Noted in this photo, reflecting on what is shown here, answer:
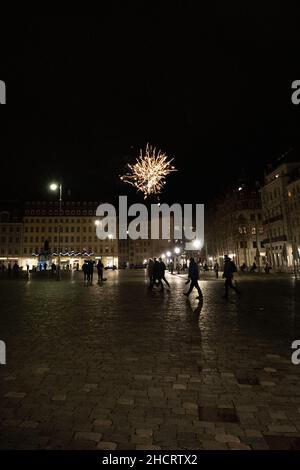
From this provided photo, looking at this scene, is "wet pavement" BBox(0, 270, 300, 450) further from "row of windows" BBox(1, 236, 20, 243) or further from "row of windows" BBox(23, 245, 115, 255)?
"row of windows" BBox(23, 245, 115, 255)

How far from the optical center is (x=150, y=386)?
521cm

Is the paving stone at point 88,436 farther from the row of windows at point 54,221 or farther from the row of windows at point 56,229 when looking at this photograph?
the row of windows at point 56,229

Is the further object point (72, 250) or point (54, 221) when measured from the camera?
point (54, 221)

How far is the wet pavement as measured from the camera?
3.76 m

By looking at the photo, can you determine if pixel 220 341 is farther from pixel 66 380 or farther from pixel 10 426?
pixel 10 426

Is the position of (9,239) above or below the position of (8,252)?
above

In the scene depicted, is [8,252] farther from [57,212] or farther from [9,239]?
[57,212]

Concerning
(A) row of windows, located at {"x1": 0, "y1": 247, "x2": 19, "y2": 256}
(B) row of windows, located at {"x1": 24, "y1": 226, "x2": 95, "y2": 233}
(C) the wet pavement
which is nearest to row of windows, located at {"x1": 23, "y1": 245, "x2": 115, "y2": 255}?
(A) row of windows, located at {"x1": 0, "y1": 247, "x2": 19, "y2": 256}

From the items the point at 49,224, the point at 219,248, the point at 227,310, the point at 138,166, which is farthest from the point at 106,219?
the point at 227,310

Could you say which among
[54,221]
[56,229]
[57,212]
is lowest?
[56,229]

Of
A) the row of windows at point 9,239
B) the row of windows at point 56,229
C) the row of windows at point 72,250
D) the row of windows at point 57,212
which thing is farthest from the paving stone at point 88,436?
the row of windows at point 56,229

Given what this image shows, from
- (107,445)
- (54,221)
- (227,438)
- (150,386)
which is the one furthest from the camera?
(54,221)

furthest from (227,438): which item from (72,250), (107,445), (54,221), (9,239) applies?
(54,221)

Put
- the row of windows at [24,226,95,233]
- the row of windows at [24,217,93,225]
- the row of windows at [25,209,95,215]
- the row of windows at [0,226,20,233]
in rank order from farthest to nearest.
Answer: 1. the row of windows at [25,209,95,215]
2. the row of windows at [24,217,93,225]
3. the row of windows at [24,226,95,233]
4. the row of windows at [0,226,20,233]
